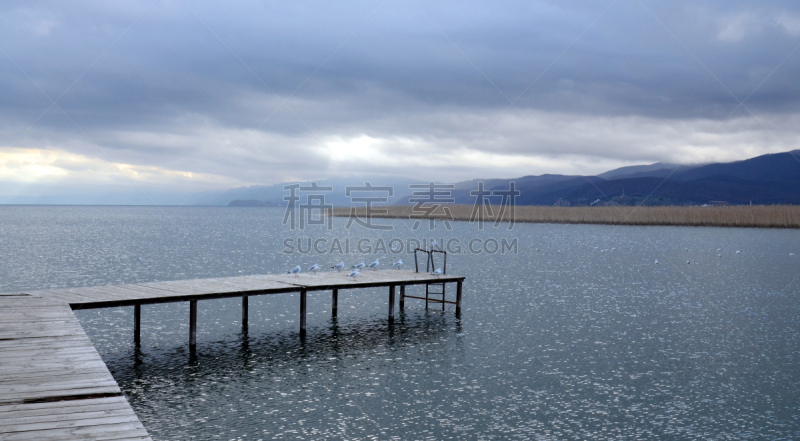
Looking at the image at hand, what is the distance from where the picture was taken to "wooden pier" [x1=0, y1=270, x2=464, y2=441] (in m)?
7.49

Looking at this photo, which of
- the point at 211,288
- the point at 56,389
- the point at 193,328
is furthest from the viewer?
the point at 211,288

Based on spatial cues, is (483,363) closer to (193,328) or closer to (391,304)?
(391,304)

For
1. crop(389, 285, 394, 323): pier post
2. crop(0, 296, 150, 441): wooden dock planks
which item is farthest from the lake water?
crop(0, 296, 150, 441): wooden dock planks

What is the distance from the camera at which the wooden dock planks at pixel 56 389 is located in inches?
289

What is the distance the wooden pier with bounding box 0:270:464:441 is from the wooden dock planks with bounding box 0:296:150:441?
11mm

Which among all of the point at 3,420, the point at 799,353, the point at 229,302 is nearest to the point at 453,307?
the point at 229,302

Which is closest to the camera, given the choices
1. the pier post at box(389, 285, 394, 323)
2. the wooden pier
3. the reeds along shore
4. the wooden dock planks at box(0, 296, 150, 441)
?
the wooden dock planks at box(0, 296, 150, 441)

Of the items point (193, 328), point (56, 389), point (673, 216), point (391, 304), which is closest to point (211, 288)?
point (193, 328)

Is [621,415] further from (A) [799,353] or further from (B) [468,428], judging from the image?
(A) [799,353]

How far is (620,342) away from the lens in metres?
20.6

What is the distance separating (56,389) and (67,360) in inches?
73.7

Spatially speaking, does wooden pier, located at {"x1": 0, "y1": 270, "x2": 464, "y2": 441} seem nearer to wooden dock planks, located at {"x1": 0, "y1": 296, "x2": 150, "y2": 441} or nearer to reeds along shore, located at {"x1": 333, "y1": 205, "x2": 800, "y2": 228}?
wooden dock planks, located at {"x1": 0, "y1": 296, "x2": 150, "y2": 441}

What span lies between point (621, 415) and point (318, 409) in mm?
6496

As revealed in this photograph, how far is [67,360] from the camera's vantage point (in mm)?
10695
